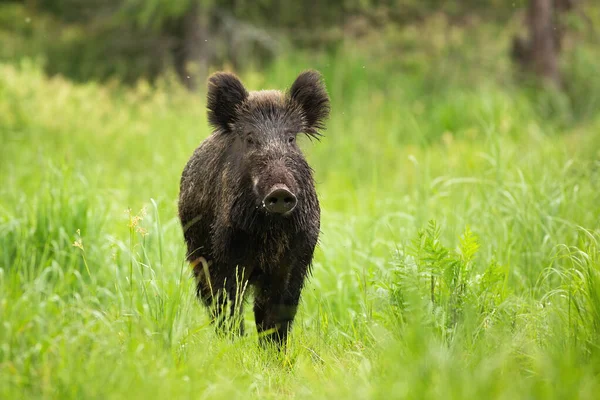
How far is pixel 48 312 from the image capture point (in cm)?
328

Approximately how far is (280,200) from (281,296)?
755mm

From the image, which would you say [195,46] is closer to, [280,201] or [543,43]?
[543,43]

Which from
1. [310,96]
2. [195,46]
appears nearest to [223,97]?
[310,96]

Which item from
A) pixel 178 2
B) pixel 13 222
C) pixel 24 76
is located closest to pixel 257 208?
pixel 13 222

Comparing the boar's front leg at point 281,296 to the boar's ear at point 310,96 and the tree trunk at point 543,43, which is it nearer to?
the boar's ear at point 310,96

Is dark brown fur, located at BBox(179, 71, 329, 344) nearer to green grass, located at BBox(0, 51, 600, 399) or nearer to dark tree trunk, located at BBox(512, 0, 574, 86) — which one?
green grass, located at BBox(0, 51, 600, 399)

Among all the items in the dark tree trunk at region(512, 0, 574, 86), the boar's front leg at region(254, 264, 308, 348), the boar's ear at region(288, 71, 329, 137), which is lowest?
the boar's front leg at region(254, 264, 308, 348)

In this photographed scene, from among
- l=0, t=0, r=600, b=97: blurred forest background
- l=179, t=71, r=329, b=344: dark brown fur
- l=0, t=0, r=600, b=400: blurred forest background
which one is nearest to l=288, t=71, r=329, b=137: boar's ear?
l=179, t=71, r=329, b=344: dark brown fur

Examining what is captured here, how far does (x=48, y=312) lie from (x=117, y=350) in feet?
1.79

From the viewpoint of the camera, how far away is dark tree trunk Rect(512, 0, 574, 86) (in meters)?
11.9

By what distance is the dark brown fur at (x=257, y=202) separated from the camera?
3873mm

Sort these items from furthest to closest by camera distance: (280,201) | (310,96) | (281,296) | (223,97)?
1. (310,96)
2. (223,97)
3. (281,296)
4. (280,201)

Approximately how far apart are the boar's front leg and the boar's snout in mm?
588

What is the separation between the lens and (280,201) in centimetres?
353
